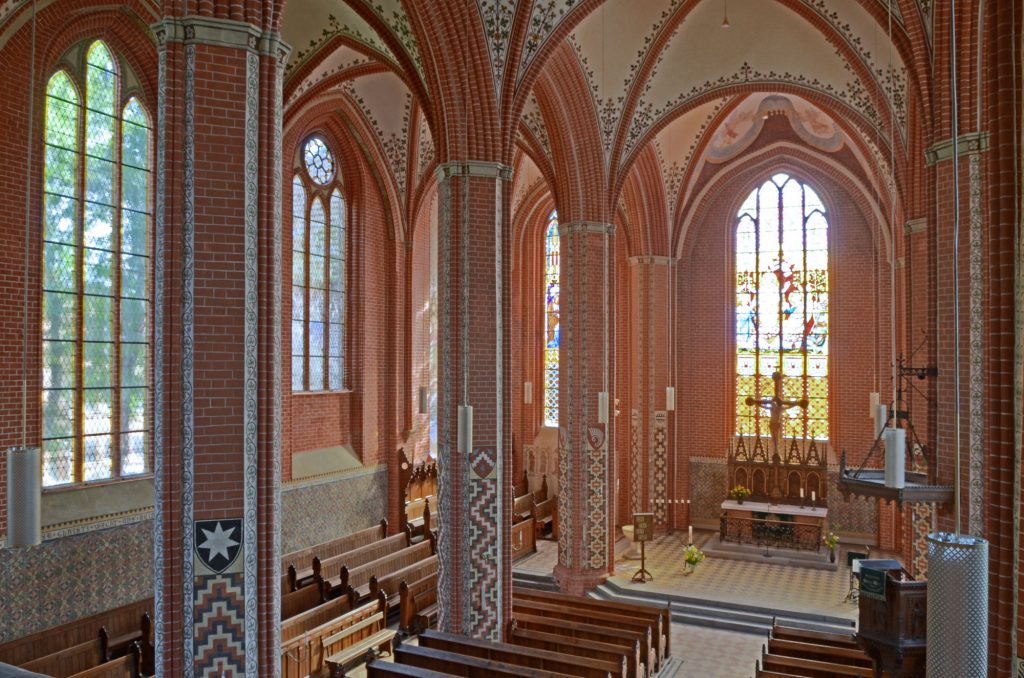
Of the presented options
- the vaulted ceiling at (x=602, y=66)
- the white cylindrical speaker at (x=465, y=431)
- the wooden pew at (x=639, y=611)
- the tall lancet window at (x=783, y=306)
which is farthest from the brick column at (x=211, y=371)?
the tall lancet window at (x=783, y=306)

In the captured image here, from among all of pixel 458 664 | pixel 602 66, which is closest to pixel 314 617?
pixel 458 664

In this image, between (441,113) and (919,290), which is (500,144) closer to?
(441,113)

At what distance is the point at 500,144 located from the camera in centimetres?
1089

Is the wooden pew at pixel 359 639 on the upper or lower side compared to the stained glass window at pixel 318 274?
lower

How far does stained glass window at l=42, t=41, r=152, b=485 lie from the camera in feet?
36.3

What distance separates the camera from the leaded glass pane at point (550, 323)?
2225cm

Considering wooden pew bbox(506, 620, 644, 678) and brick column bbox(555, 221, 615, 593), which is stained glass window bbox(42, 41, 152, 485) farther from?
brick column bbox(555, 221, 615, 593)

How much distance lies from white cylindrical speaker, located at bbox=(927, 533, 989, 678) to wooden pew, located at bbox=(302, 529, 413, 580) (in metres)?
10.9

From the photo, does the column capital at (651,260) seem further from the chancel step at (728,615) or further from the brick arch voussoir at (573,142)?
the chancel step at (728,615)

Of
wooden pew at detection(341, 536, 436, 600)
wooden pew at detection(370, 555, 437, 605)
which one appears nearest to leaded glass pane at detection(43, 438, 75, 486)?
wooden pew at detection(341, 536, 436, 600)

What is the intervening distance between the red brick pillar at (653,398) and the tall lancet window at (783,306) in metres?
2.01

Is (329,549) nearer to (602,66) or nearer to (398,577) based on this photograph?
(398,577)

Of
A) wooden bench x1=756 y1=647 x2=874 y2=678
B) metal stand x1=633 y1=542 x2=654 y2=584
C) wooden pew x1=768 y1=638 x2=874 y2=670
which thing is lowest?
metal stand x1=633 y1=542 x2=654 y2=584

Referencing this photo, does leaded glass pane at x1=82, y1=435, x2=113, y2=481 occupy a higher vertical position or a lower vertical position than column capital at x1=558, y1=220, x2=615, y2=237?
lower
